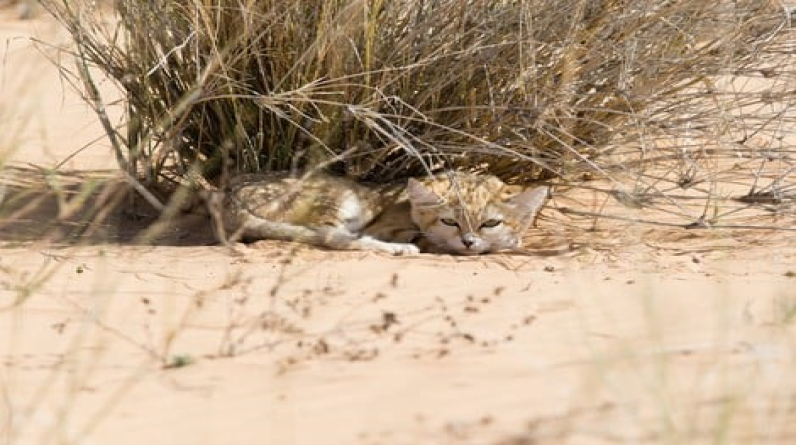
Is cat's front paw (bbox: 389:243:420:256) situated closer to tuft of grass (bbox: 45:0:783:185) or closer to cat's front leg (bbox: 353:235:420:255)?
cat's front leg (bbox: 353:235:420:255)

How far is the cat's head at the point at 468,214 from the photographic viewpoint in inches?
253

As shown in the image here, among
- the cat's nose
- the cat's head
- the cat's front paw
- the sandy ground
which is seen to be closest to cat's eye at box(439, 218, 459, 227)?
the cat's head

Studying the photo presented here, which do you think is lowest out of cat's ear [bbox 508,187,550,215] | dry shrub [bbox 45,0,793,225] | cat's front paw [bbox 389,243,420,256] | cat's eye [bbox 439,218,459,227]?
cat's front paw [bbox 389,243,420,256]

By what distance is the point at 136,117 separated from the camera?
6.58 metres

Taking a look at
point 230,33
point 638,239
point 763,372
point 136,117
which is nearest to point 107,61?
point 136,117

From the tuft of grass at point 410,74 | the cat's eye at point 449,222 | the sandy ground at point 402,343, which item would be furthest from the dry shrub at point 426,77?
the sandy ground at point 402,343

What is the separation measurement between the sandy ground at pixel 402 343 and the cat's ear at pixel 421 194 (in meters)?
0.41

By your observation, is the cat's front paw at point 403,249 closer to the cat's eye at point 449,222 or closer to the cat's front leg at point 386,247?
the cat's front leg at point 386,247

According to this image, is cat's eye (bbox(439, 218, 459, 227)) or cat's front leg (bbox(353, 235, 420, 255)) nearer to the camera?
cat's front leg (bbox(353, 235, 420, 255))

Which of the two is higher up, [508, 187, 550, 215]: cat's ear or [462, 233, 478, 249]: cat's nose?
[508, 187, 550, 215]: cat's ear

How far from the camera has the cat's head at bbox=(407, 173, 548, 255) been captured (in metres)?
6.43

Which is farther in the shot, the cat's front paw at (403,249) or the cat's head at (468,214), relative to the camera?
the cat's head at (468,214)

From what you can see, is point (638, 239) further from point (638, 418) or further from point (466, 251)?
point (638, 418)

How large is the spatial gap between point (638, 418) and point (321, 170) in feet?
9.70
